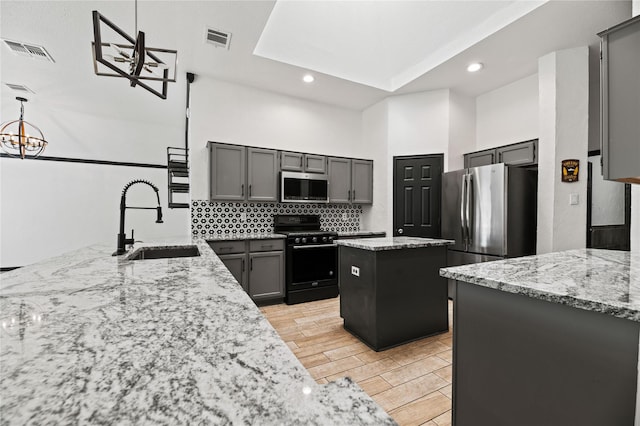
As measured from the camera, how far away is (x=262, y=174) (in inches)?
155

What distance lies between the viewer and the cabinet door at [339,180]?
14.6 ft

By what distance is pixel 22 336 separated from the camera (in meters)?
0.59

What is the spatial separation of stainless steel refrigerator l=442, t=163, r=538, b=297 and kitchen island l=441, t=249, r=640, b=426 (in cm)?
189

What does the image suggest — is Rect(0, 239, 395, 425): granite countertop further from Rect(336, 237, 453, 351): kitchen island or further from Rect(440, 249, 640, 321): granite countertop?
Rect(336, 237, 453, 351): kitchen island

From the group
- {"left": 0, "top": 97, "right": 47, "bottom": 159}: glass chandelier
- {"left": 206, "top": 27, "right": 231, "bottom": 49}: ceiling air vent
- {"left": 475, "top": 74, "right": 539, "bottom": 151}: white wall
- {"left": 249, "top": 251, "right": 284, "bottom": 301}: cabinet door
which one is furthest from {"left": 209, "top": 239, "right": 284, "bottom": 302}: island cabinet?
{"left": 475, "top": 74, "right": 539, "bottom": 151}: white wall

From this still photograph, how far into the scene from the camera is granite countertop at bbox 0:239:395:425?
1.14ft

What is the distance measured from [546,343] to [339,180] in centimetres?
365

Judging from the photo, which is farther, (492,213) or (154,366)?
(492,213)

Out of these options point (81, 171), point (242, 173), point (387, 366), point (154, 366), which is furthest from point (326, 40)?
point (81, 171)

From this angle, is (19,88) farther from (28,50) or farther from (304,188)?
(304,188)

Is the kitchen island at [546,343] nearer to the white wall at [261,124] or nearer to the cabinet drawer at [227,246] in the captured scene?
the cabinet drawer at [227,246]

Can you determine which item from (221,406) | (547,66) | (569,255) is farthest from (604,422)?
(547,66)

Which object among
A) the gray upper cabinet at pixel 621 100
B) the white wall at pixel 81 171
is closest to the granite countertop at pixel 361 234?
the white wall at pixel 81 171

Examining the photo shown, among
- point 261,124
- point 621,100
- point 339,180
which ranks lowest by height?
point 621,100
